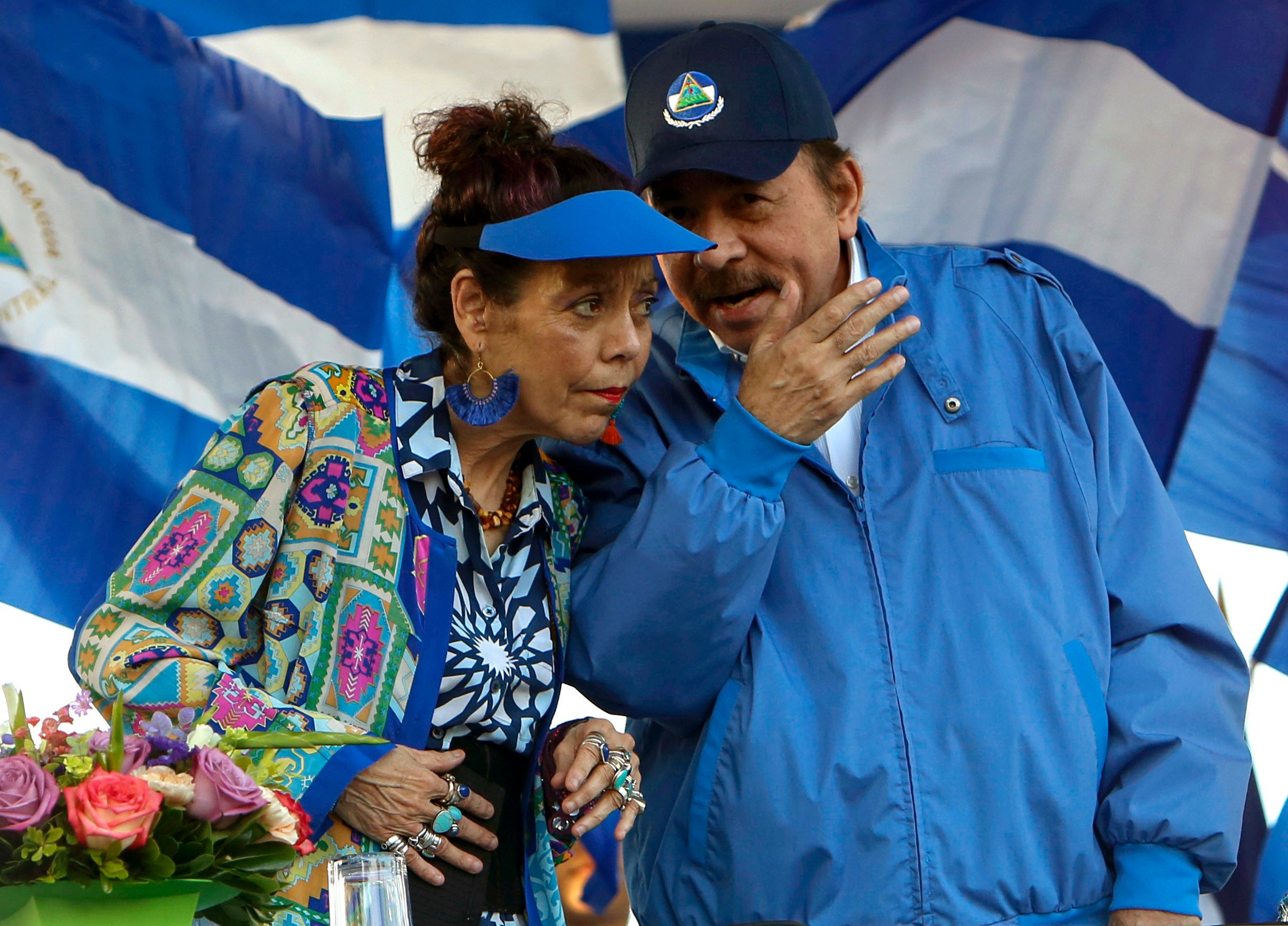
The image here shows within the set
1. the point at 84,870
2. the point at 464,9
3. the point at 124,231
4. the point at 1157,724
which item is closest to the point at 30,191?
the point at 124,231

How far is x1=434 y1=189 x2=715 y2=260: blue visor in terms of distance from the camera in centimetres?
161

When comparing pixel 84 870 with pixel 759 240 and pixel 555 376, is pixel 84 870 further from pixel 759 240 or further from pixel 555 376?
pixel 759 240

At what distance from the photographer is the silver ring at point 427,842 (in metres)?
1.53

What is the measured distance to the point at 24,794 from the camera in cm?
100

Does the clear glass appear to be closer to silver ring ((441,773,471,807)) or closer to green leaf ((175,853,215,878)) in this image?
green leaf ((175,853,215,878))

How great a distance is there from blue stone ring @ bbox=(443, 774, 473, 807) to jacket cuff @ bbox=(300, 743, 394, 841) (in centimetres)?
9

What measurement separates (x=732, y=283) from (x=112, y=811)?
3.78 feet

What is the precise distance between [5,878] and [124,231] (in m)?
1.45

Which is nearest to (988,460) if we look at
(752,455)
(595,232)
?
(752,455)

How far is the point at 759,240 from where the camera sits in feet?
6.20

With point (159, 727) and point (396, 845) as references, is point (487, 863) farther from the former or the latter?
point (159, 727)

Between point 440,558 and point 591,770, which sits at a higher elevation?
point 440,558

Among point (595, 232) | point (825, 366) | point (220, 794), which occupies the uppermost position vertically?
point (595, 232)

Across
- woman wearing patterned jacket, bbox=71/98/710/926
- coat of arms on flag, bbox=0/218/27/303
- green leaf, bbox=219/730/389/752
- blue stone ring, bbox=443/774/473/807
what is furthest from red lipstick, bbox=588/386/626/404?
coat of arms on flag, bbox=0/218/27/303
